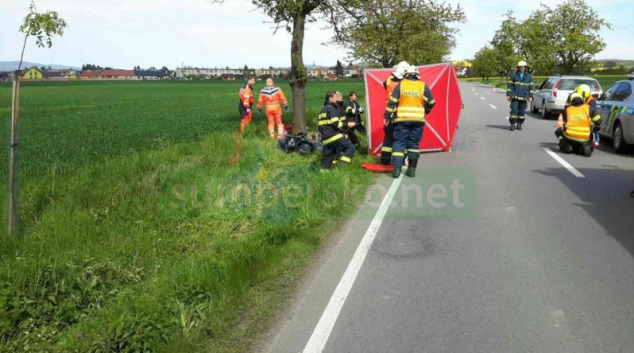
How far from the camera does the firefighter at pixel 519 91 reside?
1649 cm

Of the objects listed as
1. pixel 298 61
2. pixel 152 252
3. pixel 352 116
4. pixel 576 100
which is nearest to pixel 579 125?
pixel 576 100

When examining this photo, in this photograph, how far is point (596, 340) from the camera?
3996mm

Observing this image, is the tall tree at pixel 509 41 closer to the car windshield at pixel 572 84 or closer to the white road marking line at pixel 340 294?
the car windshield at pixel 572 84

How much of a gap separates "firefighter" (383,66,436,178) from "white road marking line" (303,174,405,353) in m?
2.66

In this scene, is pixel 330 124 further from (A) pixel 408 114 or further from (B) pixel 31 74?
(B) pixel 31 74

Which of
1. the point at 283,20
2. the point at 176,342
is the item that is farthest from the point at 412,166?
the point at 176,342

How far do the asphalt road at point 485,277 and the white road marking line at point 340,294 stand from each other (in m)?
0.02

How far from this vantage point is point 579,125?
39.2ft

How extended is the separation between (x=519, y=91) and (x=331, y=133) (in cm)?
837

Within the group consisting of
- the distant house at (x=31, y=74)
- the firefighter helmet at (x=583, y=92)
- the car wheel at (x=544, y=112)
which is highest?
the distant house at (x=31, y=74)

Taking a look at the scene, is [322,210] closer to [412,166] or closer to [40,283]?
[412,166]

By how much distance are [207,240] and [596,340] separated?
4322mm

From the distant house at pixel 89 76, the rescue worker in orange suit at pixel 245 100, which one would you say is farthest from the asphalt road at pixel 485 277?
the distant house at pixel 89 76

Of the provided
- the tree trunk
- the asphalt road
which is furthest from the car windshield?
the asphalt road
